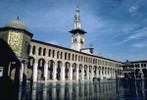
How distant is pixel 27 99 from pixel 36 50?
2678 centimetres

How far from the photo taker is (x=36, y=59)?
34.9 meters

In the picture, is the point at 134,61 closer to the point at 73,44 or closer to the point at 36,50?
the point at 73,44

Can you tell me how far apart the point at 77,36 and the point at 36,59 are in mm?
A: 39024

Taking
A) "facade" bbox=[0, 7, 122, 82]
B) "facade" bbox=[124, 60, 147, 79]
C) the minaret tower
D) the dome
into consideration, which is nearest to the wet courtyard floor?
"facade" bbox=[0, 7, 122, 82]

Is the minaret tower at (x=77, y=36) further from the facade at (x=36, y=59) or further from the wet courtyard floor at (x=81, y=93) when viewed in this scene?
the wet courtyard floor at (x=81, y=93)

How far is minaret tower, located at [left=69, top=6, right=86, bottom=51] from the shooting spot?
234ft

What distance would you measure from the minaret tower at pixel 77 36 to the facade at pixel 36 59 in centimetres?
182

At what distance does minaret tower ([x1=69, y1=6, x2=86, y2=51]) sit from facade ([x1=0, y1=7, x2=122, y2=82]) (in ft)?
5.97

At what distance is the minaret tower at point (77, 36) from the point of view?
71.4 m

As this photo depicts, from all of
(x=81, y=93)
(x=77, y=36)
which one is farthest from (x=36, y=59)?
Answer: (x=77, y=36)

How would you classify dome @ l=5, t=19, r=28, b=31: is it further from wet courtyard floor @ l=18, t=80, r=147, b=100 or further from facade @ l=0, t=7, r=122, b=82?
wet courtyard floor @ l=18, t=80, r=147, b=100

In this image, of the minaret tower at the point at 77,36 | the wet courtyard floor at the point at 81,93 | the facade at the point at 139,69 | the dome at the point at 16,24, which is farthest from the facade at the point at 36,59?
the facade at the point at 139,69

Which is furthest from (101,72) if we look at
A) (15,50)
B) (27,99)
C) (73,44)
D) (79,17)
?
(27,99)

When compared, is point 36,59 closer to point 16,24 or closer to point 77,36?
point 16,24
